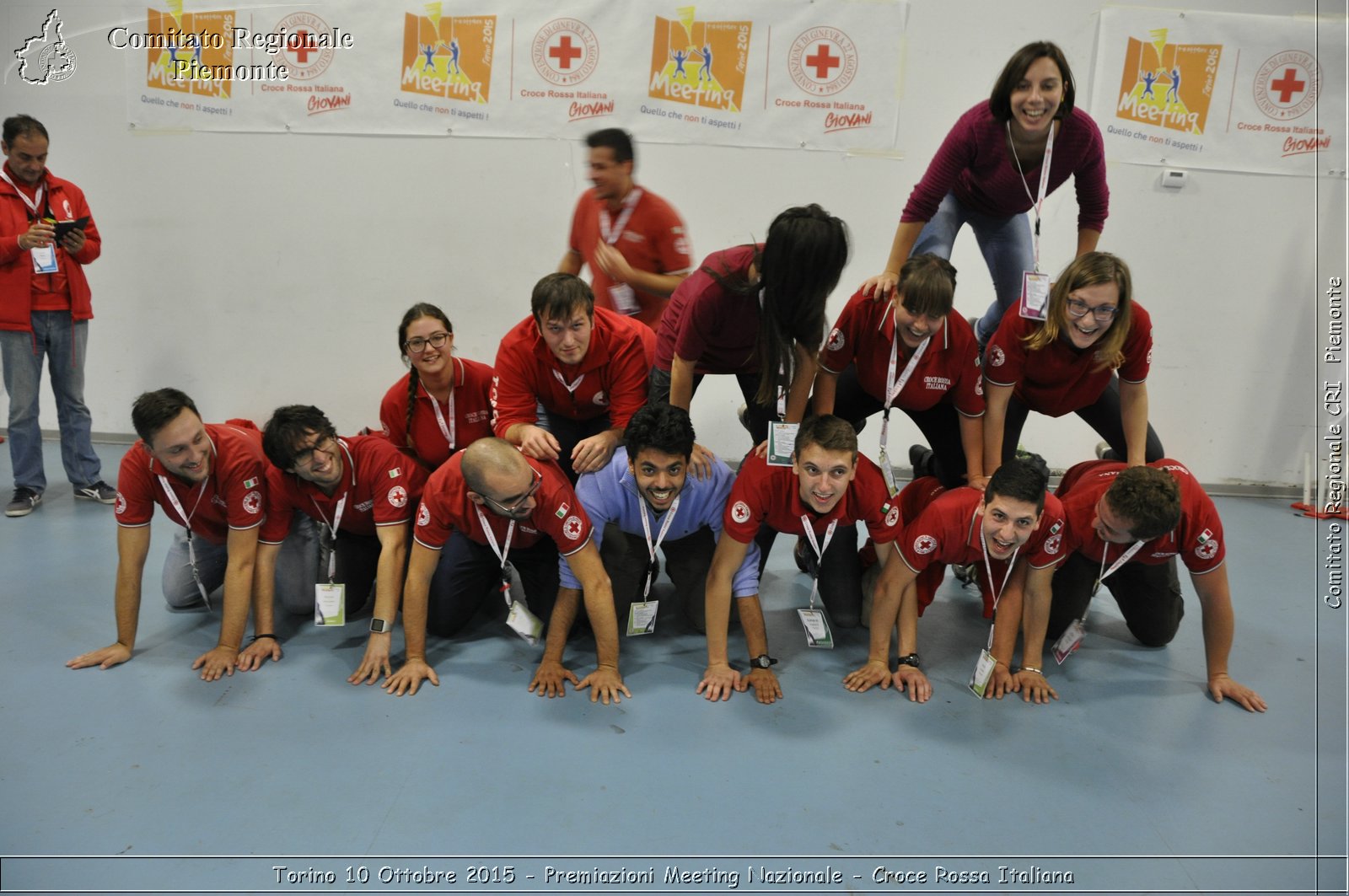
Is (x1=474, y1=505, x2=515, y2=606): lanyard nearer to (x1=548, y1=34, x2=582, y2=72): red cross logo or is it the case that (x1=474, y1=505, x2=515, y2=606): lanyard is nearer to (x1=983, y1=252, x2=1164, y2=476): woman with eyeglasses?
(x1=983, y1=252, x2=1164, y2=476): woman with eyeglasses

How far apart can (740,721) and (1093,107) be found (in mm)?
3872

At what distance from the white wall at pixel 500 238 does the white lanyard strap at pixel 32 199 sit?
74 centimetres

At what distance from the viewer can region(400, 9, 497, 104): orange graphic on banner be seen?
4262mm

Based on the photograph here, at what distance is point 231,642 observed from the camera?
2.51 meters

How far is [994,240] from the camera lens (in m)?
3.01

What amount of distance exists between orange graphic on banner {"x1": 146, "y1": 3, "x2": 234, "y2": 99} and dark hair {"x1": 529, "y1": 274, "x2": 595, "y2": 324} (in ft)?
10.2

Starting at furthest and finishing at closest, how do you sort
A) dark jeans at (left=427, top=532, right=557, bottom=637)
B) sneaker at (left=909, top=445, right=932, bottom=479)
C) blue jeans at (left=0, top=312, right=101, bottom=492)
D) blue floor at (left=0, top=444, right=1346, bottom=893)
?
1. blue jeans at (left=0, top=312, right=101, bottom=492)
2. sneaker at (left=909, top=445, right=932, bottom=479)
3. dark jeans at (left=427, top=532, right=557, bottom=637)
4. blue floor at (left=0, top=444, right=1346, bottom=893)

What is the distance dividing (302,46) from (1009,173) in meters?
3.73

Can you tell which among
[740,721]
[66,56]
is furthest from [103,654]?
[66,56]

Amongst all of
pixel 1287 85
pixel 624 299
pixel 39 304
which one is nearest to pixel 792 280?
pixel 624 299

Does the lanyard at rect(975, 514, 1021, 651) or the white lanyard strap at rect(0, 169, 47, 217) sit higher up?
the white lanyard strap at rect(0, 169, 47, 217)

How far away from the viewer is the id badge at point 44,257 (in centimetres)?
369

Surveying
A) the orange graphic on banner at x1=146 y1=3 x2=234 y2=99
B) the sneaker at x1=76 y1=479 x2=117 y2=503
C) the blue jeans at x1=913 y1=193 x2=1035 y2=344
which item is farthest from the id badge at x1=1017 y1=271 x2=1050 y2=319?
the orange graphic on banner at x1=146 y1=3 x2=234 y2=99

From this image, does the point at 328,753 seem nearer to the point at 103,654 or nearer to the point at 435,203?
the point at 103,654
